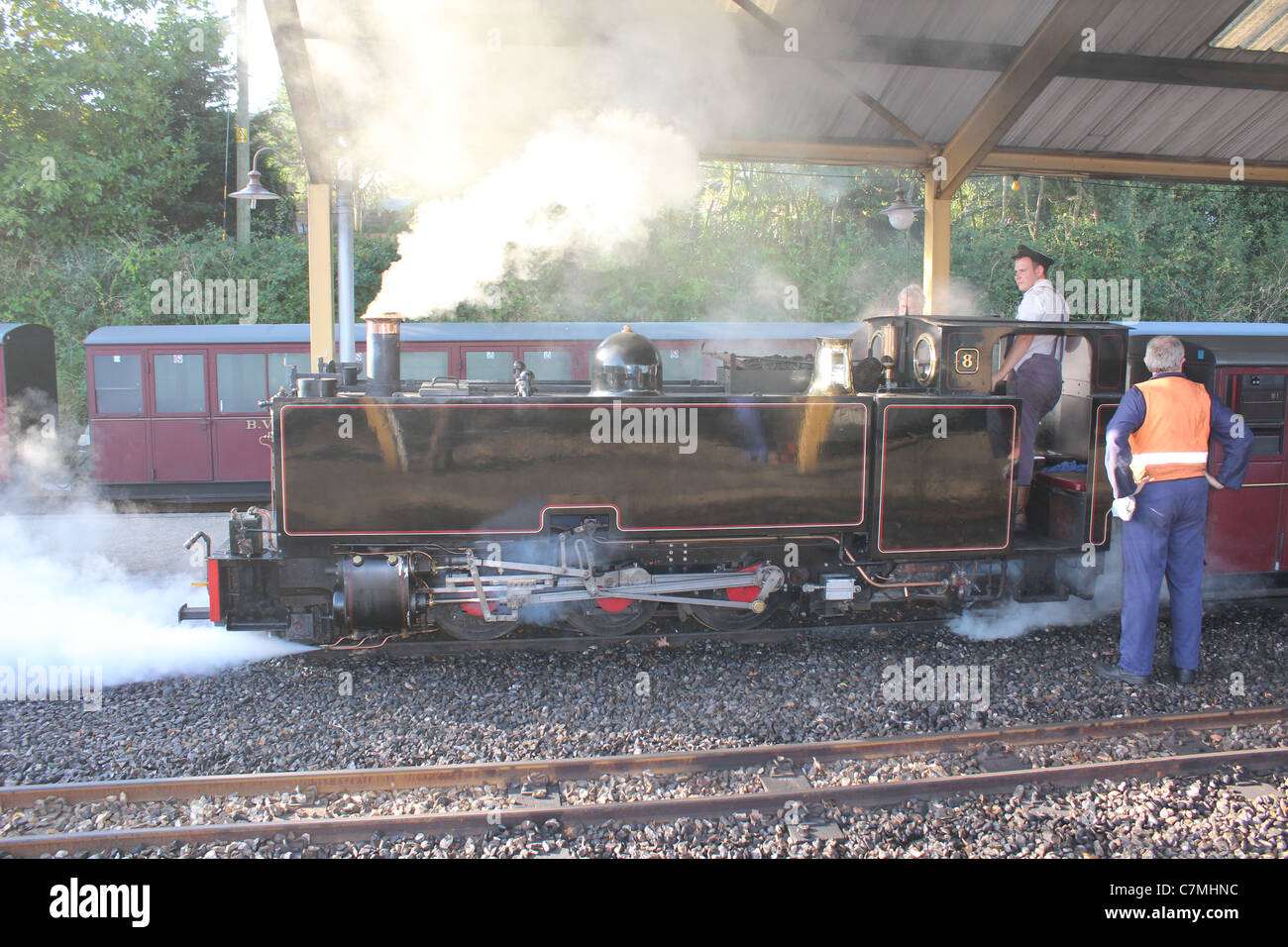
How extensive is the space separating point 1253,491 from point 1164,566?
189cm

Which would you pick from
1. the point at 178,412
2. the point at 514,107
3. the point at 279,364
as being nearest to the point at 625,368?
the point at 514,107

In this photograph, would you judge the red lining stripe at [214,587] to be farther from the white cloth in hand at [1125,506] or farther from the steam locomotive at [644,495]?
the white cloth in hand at [1125,506]

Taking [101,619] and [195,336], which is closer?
[101,619]

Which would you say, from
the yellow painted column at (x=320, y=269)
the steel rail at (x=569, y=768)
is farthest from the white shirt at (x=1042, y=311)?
the yellow painted column at (x=320, y=269)

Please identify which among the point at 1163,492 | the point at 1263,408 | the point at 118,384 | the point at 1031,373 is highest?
the point at 118,384

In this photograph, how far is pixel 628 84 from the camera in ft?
25.3

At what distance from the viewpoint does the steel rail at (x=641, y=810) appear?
10.8 feet

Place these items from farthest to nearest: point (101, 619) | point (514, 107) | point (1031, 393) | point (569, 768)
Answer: point (514, 107), point (101, 619), point (1031, 393), point (569, 768)

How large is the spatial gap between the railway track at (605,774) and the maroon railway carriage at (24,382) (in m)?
10.3

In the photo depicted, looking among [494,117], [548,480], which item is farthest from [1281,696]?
[494,117]

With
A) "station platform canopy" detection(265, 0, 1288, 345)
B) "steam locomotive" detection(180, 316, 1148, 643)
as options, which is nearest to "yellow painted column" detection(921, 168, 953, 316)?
"station platform canopy" detection(265, 0, 1288, 345)

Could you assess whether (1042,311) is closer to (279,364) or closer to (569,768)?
(569,768)

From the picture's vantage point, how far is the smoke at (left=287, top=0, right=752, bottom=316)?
22.2 ft

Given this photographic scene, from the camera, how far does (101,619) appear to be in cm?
575
